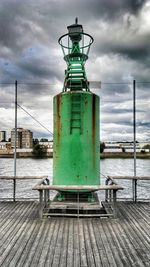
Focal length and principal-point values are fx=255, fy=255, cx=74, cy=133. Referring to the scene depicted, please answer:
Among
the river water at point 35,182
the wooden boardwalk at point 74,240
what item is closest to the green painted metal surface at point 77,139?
the wooden boardwalk at point 74,240

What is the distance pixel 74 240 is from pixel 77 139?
2.74 m

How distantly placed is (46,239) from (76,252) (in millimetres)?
792

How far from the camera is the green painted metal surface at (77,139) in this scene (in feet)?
22.1

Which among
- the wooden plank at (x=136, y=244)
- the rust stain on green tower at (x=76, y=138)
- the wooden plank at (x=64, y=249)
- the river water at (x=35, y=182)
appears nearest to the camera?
the wooden plank at (x=64, y=249)

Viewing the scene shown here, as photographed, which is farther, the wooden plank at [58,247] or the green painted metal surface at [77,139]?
the green painted metal surface at [77,139]

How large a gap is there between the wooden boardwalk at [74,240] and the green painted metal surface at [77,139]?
48.0 inches

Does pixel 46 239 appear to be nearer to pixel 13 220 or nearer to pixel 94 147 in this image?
pixel 13 220

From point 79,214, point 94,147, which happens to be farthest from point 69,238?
point 94,147

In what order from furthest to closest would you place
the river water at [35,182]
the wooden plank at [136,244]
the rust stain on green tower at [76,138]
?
the river water at [35,182] < the rust stain on green tower at [76,138] < the wooden plank at [136,244]

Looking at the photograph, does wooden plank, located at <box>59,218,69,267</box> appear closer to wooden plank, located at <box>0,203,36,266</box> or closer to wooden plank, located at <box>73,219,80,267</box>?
Result: wooden plank, located at <box>73,219,80,267</box>

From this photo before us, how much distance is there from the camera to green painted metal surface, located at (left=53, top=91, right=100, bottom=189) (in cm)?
674

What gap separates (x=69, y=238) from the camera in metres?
4.77

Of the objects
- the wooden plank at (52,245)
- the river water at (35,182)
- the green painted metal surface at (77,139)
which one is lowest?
the river water at (35,182)

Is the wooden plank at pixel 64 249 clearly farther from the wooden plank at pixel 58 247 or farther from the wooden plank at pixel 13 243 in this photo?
the wooden plank at pixel 13 243
